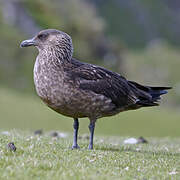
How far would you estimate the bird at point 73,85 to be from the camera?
752cm

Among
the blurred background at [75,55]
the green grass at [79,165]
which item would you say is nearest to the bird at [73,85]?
the green grass at [79,165]

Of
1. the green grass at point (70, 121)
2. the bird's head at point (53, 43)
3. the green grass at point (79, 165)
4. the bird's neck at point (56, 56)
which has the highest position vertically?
the green grass at point (70, 121)

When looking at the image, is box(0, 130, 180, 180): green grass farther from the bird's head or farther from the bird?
the bird's head

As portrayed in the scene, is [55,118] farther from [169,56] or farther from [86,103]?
[169,56]

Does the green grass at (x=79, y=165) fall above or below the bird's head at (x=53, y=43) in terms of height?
below

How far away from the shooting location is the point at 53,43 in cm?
807

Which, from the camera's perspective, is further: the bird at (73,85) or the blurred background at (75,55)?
the blurred background at (75,55)

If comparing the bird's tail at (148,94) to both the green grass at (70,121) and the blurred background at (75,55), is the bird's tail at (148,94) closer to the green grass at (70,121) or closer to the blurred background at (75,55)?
the blurred background at (75,55)

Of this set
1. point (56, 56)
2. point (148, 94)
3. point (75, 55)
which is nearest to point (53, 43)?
point (56, 56)

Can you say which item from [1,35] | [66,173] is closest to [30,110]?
[1,35]

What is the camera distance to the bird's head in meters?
8.02

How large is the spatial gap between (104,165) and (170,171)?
1010 mm

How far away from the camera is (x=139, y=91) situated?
28.8ft

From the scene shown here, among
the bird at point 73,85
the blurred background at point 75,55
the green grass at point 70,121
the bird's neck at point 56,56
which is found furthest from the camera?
the blurred background at point 75,55
